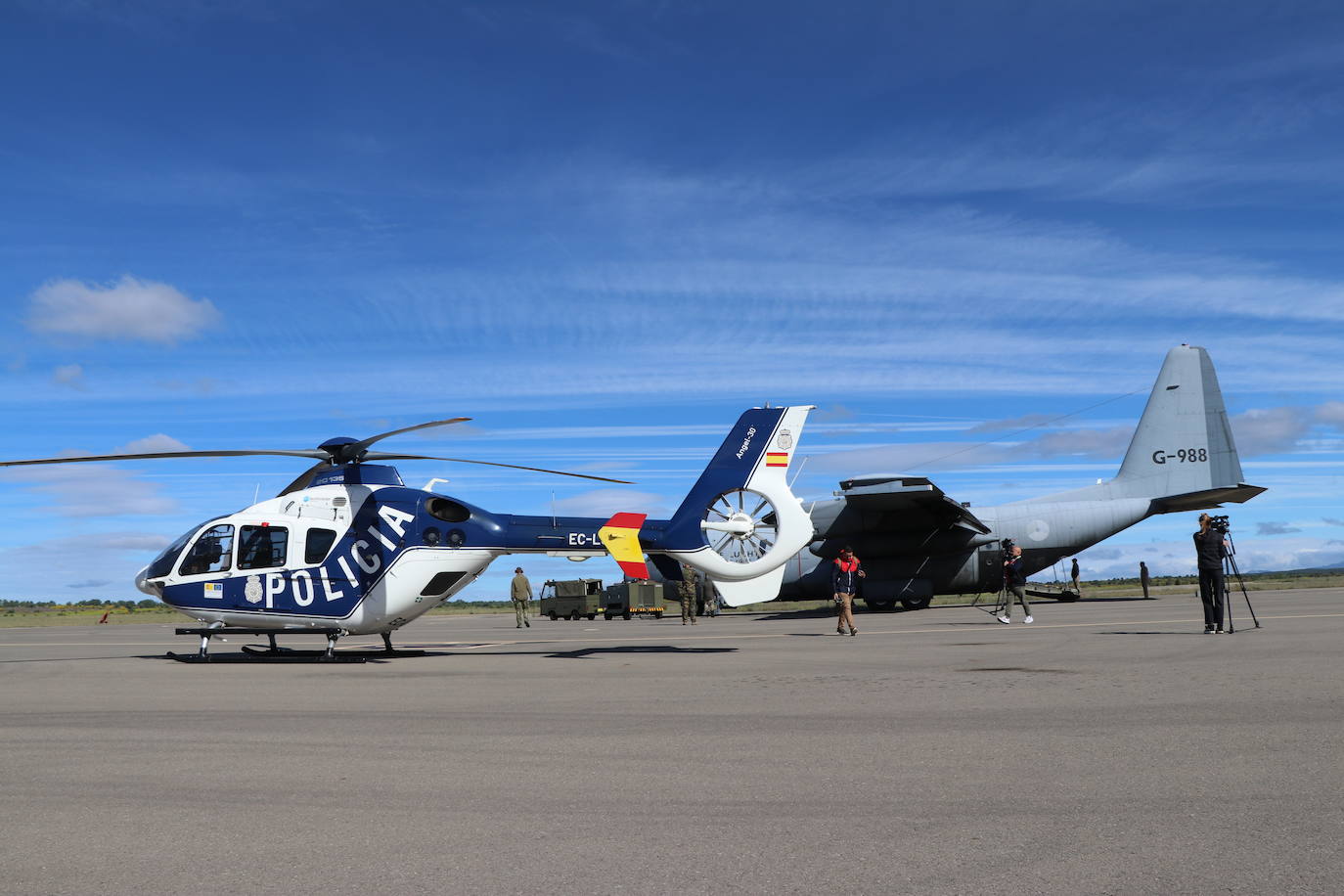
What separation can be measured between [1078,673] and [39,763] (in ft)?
34.2

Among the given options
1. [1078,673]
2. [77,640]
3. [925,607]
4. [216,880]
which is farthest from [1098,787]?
[925,607]

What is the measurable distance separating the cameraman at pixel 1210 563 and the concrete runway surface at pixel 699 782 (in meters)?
4.17

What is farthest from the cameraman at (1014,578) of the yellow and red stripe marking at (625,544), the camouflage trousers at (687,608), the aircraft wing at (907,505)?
the yellow and red stripe marking at (625,544)

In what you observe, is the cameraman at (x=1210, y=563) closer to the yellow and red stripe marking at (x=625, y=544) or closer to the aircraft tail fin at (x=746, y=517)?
the aircraft tail fin at (x=746, y=517)

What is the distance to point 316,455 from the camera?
57.2 ft

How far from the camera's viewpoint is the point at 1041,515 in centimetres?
3478

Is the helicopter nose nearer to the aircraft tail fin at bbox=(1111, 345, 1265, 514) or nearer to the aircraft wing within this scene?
the aircraft wing

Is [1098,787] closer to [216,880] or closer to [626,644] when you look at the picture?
[216,880]

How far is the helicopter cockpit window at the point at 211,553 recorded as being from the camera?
17.3m

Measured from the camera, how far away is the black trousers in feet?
56.4

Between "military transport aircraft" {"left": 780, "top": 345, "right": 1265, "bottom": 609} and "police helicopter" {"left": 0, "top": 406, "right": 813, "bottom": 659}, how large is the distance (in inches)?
606

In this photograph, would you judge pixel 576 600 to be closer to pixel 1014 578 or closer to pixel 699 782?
pixel 1014 578

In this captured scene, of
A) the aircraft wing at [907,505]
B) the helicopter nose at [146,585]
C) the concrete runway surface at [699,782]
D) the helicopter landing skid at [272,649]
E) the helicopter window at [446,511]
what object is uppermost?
the aircraft wing at [907,505]

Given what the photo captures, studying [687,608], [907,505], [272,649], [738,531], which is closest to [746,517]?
[738,531]
